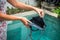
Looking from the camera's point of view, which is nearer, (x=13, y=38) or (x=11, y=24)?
(x=13, y=38)

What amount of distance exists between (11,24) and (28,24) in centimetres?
287

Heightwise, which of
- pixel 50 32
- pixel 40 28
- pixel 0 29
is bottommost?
pixel 50 32

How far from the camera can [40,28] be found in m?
1.04

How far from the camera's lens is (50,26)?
13.4 feet

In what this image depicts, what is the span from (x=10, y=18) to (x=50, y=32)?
2.79 meters

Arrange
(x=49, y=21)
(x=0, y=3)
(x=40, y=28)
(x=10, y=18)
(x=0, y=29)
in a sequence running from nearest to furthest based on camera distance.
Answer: (x=40, y=28) → (x=10, y=18) → (x=0, y=3) → (x=0, y=29) → (x=49, y=21)

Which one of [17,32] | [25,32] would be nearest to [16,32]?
[17,32]

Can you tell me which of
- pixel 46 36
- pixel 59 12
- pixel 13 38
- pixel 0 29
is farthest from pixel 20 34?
pixel 0 29

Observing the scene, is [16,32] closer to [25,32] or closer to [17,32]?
[17,32]

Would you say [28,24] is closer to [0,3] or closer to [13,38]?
[0,3]

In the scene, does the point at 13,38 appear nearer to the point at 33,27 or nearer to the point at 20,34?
the point at 20,34

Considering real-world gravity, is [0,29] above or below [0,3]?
below

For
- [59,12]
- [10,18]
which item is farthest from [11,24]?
[10,18]

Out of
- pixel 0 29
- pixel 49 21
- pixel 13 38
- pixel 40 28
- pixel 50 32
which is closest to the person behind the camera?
pixel 40 28
